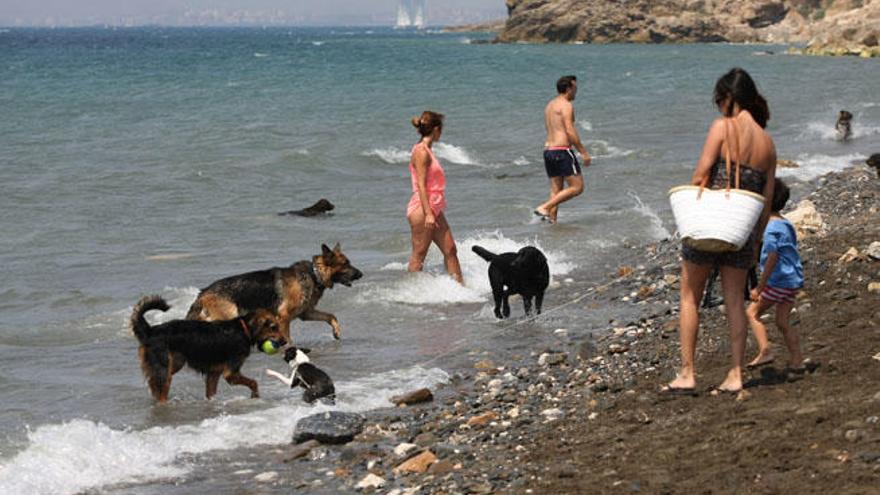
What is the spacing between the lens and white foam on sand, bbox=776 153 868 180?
70.1ft

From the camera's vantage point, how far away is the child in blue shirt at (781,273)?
752cm

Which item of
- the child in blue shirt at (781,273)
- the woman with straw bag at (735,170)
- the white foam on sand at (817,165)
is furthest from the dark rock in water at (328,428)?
the white foam on sand at (817,165)

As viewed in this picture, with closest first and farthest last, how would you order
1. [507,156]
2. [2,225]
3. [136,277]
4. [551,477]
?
1. [551,477]
2. [136,277]
3. [2,225]
4. [507,156]

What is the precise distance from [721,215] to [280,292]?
4.69 meters

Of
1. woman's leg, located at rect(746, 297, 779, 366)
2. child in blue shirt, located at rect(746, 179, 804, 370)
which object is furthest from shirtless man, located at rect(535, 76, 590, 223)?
child in blue shirt, located at rect(746, 179, 804, 370)

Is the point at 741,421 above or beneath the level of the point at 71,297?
above

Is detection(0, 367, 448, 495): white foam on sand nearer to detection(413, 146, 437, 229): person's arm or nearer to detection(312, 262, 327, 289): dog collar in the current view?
detection(312, 262, 327, 289): dog collar

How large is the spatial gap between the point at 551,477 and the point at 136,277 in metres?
9.44

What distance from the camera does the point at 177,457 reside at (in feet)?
25.8

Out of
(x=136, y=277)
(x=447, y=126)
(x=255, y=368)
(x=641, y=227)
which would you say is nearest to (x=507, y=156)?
(x=447, y=126)

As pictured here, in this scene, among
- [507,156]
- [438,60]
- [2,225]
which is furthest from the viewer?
[438,60]

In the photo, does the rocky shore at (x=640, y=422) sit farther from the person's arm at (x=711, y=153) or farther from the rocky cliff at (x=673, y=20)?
the rocky cliff at (x=673, y=20)

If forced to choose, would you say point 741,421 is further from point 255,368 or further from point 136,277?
point 136,277

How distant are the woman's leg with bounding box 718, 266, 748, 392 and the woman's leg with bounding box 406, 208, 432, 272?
18.9ft
